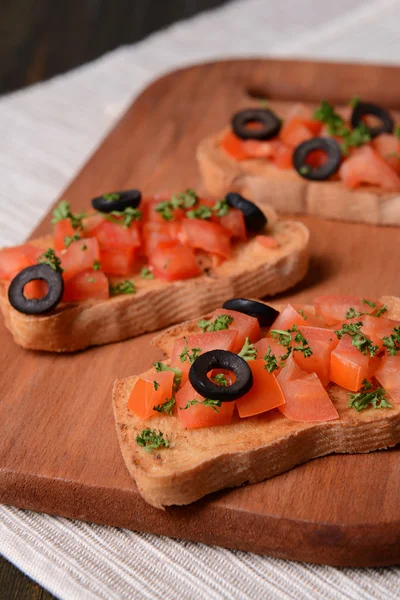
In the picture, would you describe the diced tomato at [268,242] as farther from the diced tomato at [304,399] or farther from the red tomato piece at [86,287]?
the diced tomato at [304,399]

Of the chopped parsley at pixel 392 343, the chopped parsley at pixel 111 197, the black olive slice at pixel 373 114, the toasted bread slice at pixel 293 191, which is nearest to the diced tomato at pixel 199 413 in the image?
the chopped parsley at pixel 392 343

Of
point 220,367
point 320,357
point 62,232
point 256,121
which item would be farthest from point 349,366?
point 256,121

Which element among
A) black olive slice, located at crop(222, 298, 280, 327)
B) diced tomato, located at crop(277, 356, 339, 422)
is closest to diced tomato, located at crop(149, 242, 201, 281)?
black olive slice, located at crop(222, 298, 280, 327)

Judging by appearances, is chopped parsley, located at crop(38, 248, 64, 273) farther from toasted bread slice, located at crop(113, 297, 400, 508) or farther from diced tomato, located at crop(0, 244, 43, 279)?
toasted bread slice, located at crop(113, 297, 400, 508)

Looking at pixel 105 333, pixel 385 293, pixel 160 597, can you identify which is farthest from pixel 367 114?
pixel 160 597

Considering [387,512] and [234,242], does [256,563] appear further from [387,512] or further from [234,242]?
[234,242]
